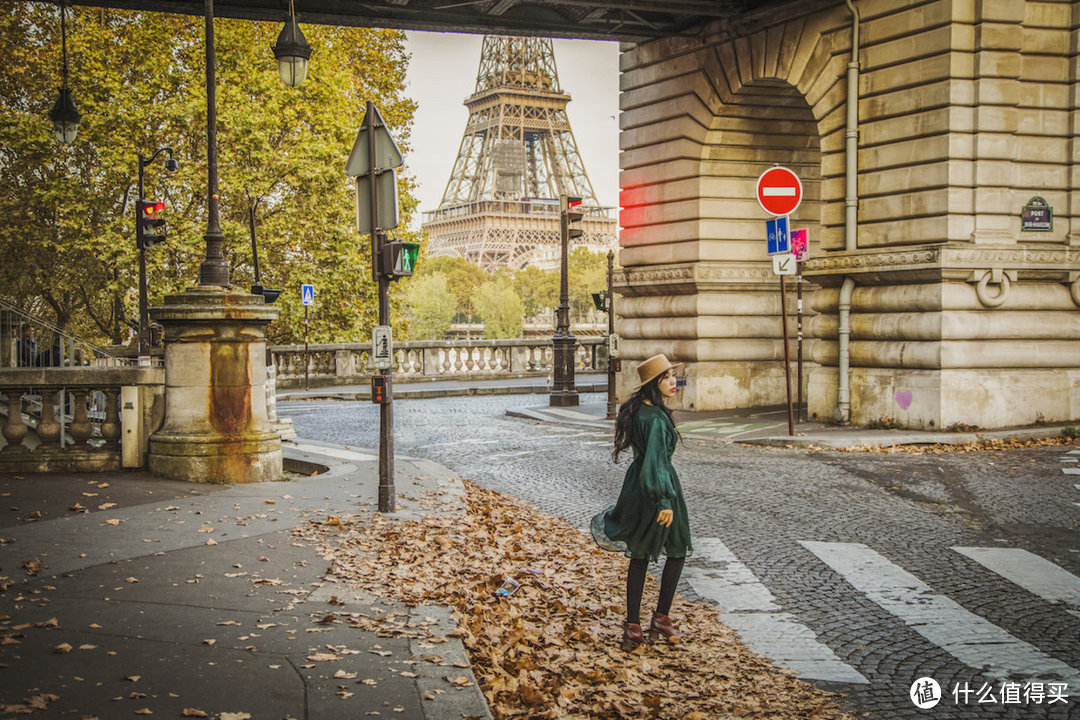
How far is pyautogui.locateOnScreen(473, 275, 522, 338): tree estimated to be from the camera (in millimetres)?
105188

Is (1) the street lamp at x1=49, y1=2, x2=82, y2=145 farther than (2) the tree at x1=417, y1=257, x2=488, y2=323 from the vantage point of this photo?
No

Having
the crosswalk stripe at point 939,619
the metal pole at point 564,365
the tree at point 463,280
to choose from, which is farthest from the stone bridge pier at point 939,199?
the tree at point 463,280

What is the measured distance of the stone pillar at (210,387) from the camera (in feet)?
33.8

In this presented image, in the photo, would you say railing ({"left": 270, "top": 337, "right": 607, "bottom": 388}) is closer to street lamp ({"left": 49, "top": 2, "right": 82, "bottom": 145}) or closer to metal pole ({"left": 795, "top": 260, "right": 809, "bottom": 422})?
street lamp ({"left": 49, "top": 2, "right": 82, "bottom": 145})

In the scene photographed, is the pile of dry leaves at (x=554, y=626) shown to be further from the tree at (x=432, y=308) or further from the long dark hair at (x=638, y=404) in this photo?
the tree at (x=432, y=308)

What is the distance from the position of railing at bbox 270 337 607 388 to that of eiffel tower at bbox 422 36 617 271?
181 ft

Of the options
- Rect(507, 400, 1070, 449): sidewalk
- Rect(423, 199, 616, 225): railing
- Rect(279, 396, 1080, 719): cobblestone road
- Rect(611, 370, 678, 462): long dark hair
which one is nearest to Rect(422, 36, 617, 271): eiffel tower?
Rect(423, 199, 616, 225): railing

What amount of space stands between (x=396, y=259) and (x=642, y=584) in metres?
4.18

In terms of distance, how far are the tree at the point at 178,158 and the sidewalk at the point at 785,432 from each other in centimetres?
1678

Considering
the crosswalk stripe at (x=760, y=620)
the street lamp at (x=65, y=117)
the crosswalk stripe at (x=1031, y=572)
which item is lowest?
the crosswalk stripe at (x=760, y=620)

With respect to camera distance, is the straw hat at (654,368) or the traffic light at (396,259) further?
the traffic light at (396,259)

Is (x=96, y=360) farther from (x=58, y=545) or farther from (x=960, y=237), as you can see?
(x=960, y=237)

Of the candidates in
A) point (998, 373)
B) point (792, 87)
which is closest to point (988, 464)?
point (998, 373)

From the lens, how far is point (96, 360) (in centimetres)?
1249
